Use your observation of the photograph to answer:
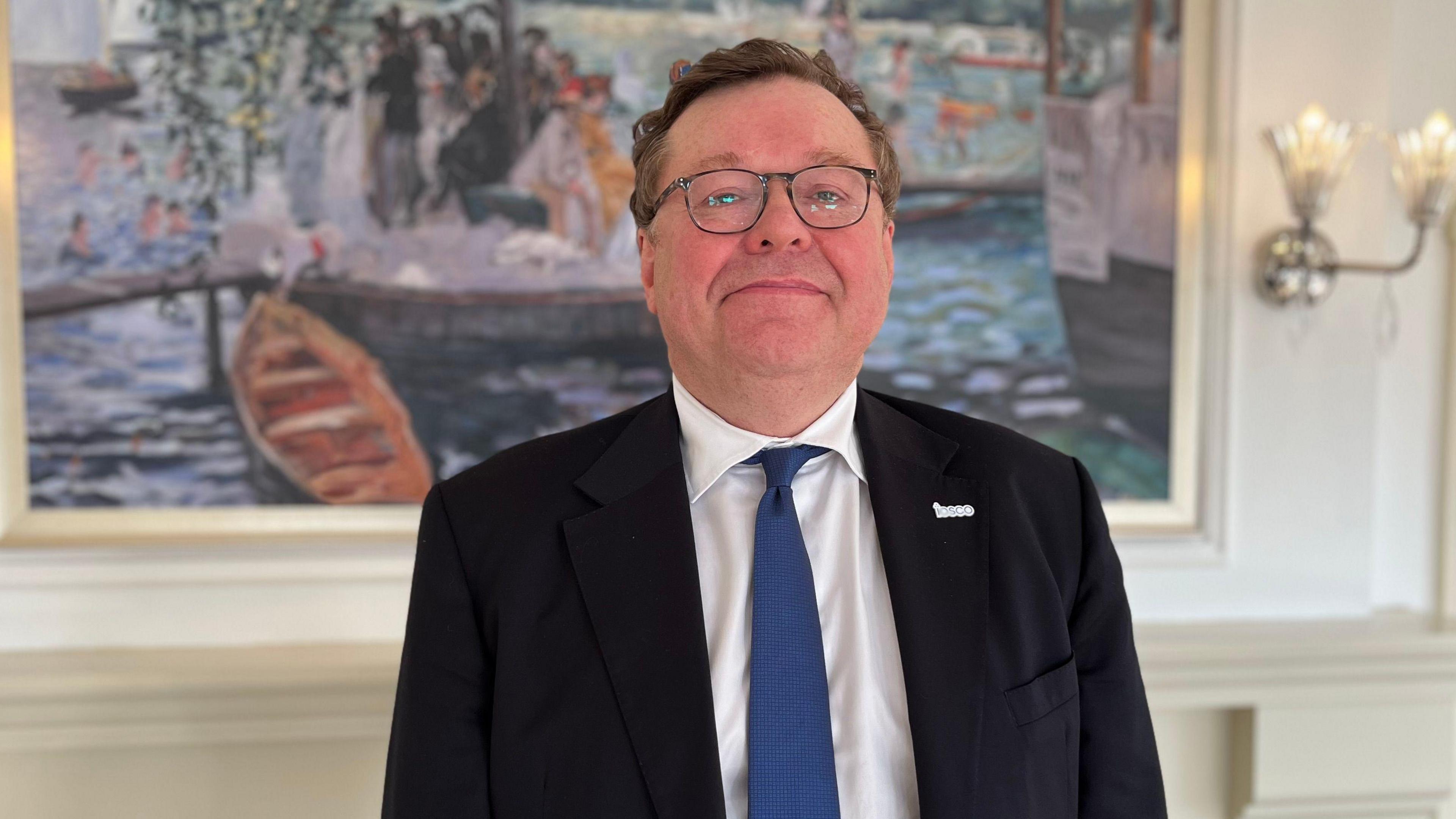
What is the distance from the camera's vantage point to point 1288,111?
2.64 metres

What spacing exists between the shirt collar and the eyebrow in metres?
0.28

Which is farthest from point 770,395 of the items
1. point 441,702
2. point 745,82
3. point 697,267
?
point 441,702

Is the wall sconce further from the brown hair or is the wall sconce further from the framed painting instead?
the brown hair

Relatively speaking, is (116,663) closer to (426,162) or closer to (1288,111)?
(426,162)

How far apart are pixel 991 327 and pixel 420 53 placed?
4.58 ft

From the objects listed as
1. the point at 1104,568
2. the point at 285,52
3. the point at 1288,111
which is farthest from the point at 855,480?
the point at 1288,111

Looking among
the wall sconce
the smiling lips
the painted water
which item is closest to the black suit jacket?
the smiling lips

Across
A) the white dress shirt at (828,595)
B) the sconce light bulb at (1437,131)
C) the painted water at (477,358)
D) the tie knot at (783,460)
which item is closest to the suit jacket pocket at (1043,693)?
the white dress shirt at (828,595)

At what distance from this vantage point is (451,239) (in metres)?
2.42

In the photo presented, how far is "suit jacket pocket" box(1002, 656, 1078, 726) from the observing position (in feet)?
4.53

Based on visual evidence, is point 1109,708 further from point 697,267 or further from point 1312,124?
point 1312,124

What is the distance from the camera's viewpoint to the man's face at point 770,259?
4.44 ft

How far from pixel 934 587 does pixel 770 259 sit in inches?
17.9

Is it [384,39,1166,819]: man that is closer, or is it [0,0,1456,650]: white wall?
[384,39,1166,819]: man
